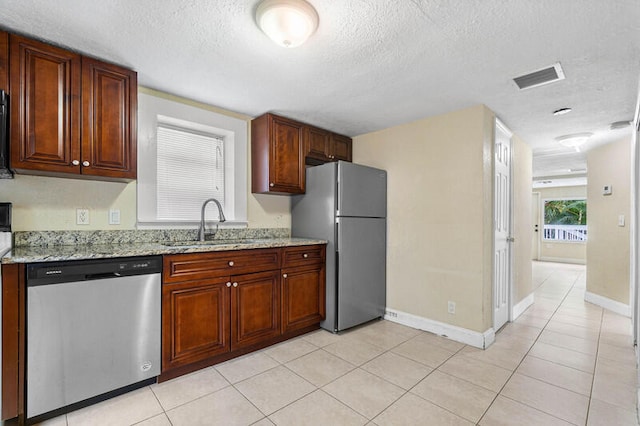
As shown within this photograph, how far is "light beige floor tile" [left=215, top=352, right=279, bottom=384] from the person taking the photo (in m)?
2.19

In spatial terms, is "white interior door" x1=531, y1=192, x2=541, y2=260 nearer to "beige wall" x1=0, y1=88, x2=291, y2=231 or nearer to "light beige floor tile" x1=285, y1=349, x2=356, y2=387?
"light beige floor tile" x1=285, y1=349, x2=356, y2=387

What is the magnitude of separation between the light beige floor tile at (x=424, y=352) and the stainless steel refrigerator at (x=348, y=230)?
1.90ft

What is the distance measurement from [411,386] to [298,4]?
2420mm

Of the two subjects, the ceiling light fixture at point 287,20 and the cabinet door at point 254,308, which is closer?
the ceiling light fixture at point 287,20

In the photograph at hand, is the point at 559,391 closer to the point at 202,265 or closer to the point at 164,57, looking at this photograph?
the point at 202,265

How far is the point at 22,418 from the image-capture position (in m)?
1.61

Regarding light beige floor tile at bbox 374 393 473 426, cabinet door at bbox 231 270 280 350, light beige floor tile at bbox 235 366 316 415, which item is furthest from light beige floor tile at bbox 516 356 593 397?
cabinet door at bbox 231 270 280 350

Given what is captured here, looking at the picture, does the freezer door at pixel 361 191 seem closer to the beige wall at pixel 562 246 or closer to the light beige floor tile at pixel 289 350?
the light beige floor tile at pixel 289 350

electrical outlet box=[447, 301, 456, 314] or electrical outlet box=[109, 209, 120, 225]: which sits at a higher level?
electrical outlet box=[109, 209, 120, 225]

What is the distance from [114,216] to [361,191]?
225 centimetres

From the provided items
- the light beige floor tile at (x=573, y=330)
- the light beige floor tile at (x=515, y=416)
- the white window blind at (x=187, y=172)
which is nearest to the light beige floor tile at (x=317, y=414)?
the light beige floor tile at (x=515, y=416)

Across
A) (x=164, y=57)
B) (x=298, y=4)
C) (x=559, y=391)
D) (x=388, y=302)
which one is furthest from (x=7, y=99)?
(x=559, y=391)

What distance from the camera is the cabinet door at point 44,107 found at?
179cm

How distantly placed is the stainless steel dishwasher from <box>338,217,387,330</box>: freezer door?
1.65 m
